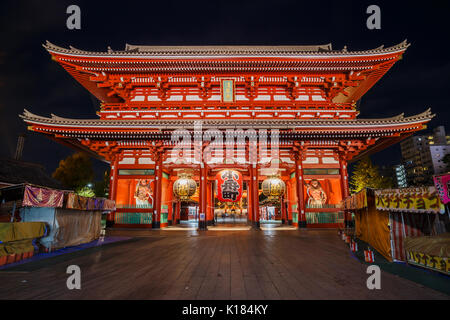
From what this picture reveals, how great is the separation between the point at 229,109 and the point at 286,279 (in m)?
13.0

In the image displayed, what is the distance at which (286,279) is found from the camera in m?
4.00

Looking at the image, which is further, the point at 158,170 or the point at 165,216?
the point at 165,216

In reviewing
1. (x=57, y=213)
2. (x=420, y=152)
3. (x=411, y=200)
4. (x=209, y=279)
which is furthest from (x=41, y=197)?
(x=420, y=152)

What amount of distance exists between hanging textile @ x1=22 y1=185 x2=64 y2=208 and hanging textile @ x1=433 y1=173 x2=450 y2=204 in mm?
10423

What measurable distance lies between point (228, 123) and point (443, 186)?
391 inches

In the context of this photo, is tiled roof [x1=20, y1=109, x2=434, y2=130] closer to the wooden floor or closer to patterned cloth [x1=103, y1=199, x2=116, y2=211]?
patterned cloth [x1=103, y1=199, x2=116, y2=211]

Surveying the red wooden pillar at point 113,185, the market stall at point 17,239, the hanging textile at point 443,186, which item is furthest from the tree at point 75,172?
the hanging textile at point 443,186

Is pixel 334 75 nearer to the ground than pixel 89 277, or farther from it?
farther from it

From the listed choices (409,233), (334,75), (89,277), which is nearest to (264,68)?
(334,75)

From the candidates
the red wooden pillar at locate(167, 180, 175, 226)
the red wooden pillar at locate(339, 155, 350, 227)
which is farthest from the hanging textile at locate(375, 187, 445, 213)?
the red wooden pillar at locate(167, 180, 175, 226)

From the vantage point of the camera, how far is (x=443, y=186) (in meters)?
4.26

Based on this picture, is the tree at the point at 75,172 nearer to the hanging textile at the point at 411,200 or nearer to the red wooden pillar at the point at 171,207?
the red wooden pillar at the point at 171,207

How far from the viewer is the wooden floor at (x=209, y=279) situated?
3.30 metres
